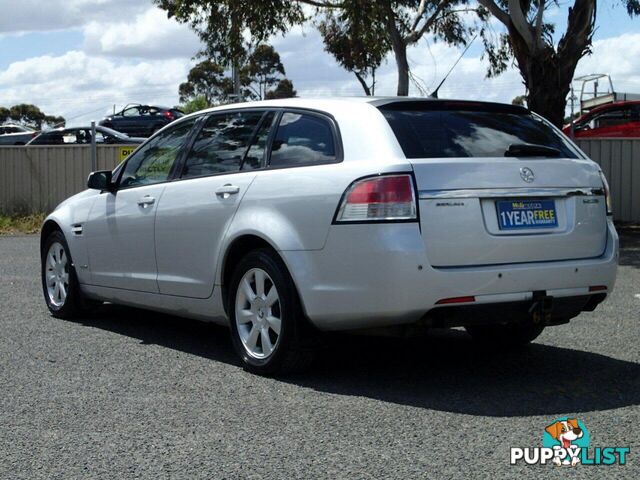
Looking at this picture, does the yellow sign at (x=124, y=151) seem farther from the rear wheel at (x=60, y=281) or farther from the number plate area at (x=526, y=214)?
the number plate area at (x=526, y=214)

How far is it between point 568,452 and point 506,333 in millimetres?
2497

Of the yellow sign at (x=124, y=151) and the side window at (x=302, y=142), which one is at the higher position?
the side window at (x=302, y=142)

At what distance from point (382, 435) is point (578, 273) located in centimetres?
174

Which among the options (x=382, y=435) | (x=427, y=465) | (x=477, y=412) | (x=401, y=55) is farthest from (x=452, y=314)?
(x=401, y=55)

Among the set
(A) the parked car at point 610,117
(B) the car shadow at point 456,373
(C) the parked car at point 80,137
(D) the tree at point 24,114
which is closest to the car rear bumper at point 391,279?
(B) the car shadow at point 456,373

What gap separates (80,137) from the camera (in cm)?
3109

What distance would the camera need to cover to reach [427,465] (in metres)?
4.49

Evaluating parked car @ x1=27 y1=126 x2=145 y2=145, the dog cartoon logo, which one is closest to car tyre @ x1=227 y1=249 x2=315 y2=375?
the dog cartoon logo

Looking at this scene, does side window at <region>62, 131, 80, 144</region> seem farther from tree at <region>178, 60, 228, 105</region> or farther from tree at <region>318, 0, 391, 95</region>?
A: tree at <region>178, 60, 228, 105</region>

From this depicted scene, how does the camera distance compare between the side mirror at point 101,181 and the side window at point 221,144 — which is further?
the side mirror at point 101,181

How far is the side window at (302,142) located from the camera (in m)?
6.19

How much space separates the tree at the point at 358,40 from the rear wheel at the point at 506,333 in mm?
13987

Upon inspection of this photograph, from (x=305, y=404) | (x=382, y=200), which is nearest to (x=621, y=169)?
(x=382, y=200)

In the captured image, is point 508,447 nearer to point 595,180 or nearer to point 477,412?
point 477,412
